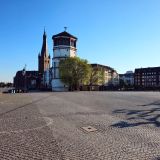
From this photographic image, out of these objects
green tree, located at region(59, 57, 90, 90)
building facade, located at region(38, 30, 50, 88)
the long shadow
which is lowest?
the long shadow

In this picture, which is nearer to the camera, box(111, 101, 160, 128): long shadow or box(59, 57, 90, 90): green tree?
box(111, 101, 160, 128): long shadow

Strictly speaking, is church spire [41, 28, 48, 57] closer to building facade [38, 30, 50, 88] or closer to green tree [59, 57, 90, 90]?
building facade [38, 30, 50, 88]

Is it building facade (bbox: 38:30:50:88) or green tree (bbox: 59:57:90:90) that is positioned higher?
building facade (bbox: 38:30:50:88)

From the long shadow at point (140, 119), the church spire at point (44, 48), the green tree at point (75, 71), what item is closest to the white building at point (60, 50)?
the green tree at point (75, 71)

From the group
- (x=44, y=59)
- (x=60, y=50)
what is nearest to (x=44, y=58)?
(x=44, y=59)

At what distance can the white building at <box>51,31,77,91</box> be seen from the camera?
368 ft

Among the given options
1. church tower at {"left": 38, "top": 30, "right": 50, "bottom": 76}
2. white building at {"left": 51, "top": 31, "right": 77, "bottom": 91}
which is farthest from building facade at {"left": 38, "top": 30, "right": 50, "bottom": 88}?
white building at {"left": 51, "top": 31, "right": 77, "bottom": 91}

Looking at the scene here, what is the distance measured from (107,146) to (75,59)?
9241 centimetres

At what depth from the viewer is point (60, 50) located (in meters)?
113

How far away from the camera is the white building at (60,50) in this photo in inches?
4419

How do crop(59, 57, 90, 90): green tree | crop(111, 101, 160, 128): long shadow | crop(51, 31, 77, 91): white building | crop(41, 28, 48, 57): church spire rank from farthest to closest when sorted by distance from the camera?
crop(41, 28, 48, 57): church spire, crop(51, 31, 77, 91): white building, crop(59, 57, 90, 90): green tree, crop(111, 101, 160, 128): long shadow

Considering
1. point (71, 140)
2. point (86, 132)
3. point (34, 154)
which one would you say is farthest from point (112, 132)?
point (34, 154)

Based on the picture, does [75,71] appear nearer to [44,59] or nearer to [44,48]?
[44,48]

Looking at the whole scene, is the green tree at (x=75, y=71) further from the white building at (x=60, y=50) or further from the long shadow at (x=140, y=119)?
the long shadow at (x=140, y=119)
